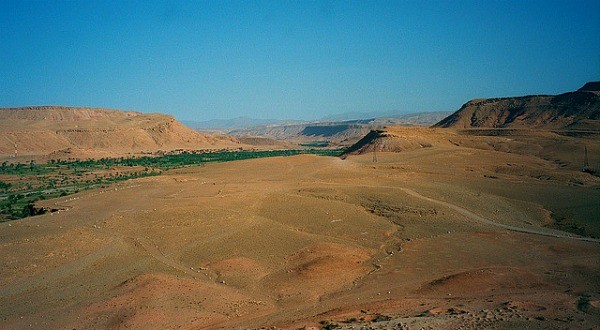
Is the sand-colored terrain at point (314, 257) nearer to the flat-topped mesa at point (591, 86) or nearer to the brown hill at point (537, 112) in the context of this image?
the brown hill at point (537, 112)

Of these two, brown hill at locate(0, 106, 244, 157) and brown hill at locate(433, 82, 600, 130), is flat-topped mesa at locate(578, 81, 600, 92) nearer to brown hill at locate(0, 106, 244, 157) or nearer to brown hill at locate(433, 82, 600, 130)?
brown hill at locate(433, 82, 600, 130)

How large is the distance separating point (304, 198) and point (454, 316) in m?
30.0

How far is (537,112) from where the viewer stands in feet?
386

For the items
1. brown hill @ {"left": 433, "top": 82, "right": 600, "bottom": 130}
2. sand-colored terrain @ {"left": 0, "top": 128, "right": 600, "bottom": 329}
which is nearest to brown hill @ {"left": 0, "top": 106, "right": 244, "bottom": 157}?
sand-colored terrain @ {"left": 0, "top": 128, "right": 600, "bottom": 329}

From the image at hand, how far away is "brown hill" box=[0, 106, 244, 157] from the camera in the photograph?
11956 centimetres

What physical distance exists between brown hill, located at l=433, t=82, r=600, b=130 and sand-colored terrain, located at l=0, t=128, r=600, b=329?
61.1 m

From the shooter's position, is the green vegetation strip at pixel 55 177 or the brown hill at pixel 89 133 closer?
the green vegetation strip at pixel 55 177

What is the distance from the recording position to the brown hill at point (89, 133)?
392ft

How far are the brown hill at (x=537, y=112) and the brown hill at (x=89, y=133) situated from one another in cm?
8511

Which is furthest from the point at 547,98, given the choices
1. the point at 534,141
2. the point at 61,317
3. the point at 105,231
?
the point at 61,317

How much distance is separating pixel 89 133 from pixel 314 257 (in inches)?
5091

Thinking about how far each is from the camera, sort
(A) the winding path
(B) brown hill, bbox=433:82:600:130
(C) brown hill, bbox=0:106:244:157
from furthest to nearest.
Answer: (C) brown hill, bbox=0:106:244:157 → (B) brown hill, bbox=433:82:600:130 → (A) the winding path

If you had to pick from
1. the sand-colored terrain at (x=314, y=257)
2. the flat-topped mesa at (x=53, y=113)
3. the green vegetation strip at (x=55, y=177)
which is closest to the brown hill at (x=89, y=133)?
the flat-topped mesa at (x=53, y=113)

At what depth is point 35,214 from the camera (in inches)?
1693
